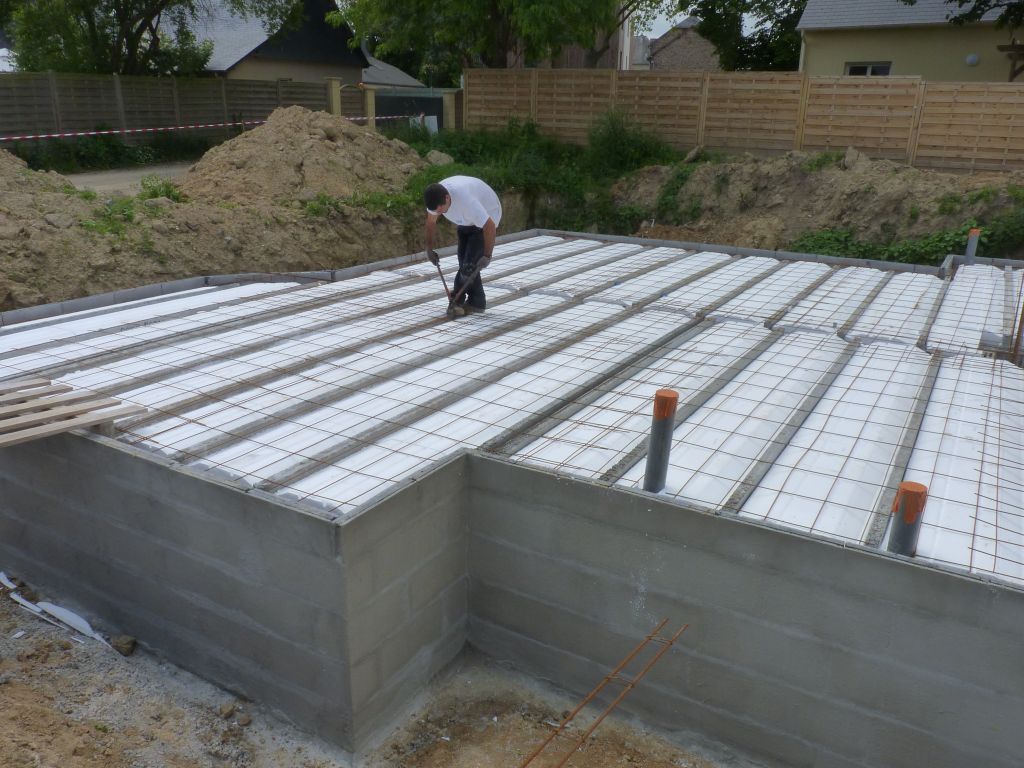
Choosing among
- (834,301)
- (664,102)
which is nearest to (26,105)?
(664,102)

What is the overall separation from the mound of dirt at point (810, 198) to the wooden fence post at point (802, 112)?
76 cm

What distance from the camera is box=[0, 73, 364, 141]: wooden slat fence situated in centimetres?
1554

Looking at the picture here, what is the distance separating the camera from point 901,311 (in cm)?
718

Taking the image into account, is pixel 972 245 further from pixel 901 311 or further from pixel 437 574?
pixel 437 574

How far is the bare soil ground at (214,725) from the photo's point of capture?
146 inches

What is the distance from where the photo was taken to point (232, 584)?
387 cm

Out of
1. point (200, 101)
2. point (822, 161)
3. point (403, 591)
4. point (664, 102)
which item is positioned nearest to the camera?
point (403, 591)

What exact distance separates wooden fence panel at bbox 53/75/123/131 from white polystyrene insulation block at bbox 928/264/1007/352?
55.7ft

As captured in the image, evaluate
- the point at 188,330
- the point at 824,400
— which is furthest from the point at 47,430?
the point at 824,400

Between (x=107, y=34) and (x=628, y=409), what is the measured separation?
20.0 m

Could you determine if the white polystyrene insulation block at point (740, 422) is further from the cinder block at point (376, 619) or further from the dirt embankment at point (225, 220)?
the dirt embankment at point (225, 220)

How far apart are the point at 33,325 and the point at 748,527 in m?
5.78

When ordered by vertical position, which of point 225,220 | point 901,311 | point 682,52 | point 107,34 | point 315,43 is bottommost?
point 901,311

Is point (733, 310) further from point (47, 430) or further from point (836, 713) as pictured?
point (47, 430)
